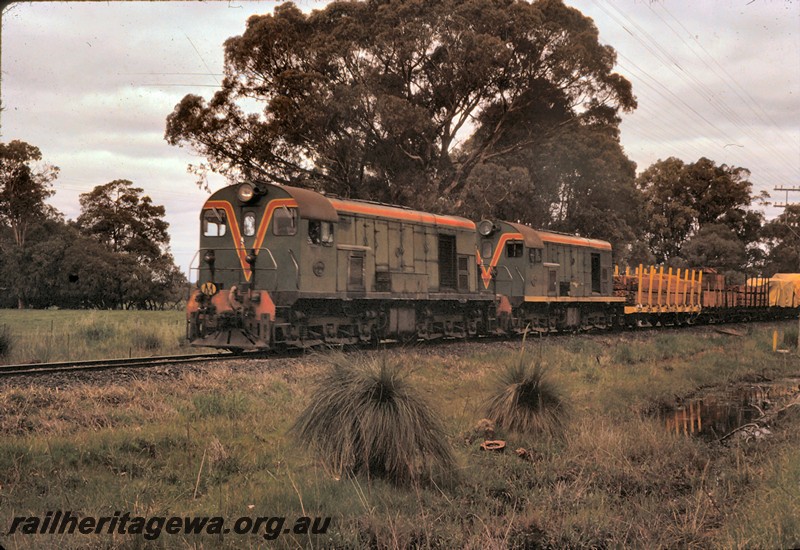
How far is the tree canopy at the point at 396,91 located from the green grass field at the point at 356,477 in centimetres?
2022

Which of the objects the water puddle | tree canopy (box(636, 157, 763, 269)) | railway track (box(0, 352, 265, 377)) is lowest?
the water puddle

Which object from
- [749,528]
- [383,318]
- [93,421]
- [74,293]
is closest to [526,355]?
[749,528]

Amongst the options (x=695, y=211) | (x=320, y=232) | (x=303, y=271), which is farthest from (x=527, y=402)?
(x=695, y=211)

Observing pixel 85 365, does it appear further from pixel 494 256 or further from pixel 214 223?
pixel 494 256

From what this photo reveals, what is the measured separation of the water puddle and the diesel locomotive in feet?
12.2

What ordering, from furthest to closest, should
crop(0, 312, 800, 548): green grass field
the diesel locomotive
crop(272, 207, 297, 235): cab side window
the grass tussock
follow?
1. crop(272, 207, 297, 235): cab side window
2. the diesel locomotive
3. the grass tussock
4. crop(0, 312, 800, 548): green grass field

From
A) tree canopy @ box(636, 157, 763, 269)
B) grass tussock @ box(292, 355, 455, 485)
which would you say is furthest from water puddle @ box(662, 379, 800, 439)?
tree canopy @ box(636, 157, 763, 269)

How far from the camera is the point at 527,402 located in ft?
36.1

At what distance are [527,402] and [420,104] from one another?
82.8ft

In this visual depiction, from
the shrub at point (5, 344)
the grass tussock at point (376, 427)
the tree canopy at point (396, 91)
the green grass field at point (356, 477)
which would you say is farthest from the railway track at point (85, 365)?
the tree canopy at point (396, 91)

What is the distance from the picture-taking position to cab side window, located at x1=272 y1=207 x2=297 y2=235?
1717 centimetres

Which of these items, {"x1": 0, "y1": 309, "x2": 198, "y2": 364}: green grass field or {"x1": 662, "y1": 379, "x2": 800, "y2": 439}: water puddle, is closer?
{"x1": 662, "y1": 379, "x2": 800, "y2": 439}: water puddle

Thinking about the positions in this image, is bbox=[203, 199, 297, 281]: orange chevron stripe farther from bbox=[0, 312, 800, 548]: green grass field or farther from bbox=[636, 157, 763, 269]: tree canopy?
bbox=[636, 157, 763, 269]: tree canopy

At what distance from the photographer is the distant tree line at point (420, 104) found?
3166 centimetres
